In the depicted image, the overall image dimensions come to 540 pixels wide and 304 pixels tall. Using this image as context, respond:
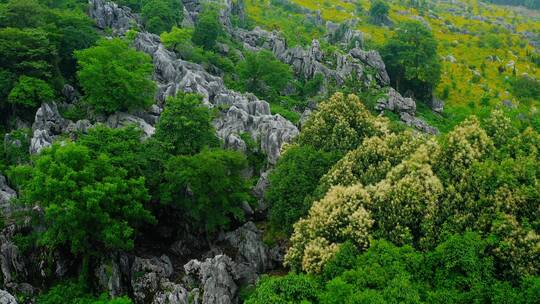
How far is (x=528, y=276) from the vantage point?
84.9 feet

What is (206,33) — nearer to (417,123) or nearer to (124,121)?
(124,121)

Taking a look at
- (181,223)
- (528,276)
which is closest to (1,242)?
(181,223)

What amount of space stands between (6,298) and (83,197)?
792cm

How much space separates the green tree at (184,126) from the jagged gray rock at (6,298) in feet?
52.7

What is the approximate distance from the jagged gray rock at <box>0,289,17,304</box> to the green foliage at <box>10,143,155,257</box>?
3.80 metres

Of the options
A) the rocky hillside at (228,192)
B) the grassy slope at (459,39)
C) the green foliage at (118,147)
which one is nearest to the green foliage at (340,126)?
the rocky hillside at (228,192)

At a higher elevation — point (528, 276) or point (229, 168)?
point (528, 276)

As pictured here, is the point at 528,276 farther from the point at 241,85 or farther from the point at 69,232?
the point at 241,85

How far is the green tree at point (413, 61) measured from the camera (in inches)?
3221

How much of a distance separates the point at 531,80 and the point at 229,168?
222 feet

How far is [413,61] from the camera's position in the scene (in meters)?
83.1

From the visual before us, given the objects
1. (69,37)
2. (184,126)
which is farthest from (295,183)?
(69,37)

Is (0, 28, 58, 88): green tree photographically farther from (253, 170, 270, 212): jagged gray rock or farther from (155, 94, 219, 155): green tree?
(253, 170, 270, 212): jagged gray rock

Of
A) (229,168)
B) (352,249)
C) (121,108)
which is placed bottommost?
(121,108)
